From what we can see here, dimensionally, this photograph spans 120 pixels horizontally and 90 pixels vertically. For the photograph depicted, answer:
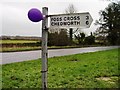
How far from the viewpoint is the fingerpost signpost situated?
386 centimetres

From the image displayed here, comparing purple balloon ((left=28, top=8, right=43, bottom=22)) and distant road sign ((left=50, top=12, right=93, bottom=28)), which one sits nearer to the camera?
purple balloon ((left=28, top=8, right=43, bottom=22))

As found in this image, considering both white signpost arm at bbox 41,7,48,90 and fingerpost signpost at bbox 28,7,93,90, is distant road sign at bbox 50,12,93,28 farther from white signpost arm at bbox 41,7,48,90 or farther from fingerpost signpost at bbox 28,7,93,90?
white signpost arm at bbox 41,7,48,90

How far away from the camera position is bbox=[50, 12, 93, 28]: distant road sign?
399 cm

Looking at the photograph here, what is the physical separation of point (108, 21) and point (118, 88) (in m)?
59.4

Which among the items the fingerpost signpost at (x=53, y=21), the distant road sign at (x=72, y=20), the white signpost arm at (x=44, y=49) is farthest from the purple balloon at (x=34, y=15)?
the distant road sign at (x=72, y=20)

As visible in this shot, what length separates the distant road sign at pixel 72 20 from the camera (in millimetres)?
3988

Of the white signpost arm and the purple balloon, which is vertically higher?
the purple balloon

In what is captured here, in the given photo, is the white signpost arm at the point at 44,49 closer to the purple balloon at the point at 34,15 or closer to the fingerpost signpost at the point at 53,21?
the fingerpost signpost at the point at 53,21

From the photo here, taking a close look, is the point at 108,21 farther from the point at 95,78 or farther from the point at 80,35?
the point at 95,78

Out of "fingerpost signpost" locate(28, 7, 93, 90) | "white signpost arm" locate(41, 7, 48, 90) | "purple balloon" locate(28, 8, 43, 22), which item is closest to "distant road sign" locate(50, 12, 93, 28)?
"fingerpost signpost" locate(28, 7, 93, 90)

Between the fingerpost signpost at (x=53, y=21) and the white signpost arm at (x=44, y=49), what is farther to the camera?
the white signpost arm at (x=44, y=49)

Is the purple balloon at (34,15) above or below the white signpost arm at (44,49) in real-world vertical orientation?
above

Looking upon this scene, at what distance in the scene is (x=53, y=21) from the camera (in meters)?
4.17

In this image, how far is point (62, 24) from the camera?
414 centimetres
